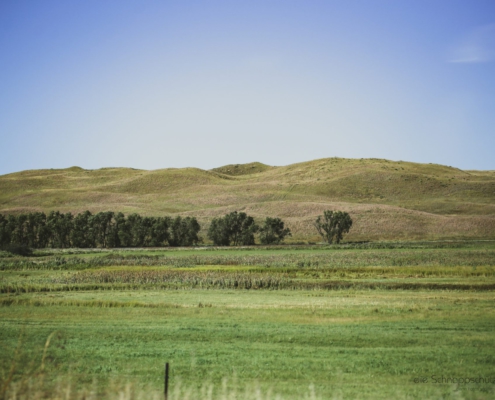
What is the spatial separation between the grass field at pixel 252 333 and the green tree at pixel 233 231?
44082mm

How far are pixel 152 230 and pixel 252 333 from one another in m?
76.8

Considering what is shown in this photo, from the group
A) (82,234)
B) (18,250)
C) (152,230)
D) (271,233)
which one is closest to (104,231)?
(82,234)

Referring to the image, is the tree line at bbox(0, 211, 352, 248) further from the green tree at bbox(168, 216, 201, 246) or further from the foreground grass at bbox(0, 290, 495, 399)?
the foreground grass at bbox(0, 290, 495, 399)

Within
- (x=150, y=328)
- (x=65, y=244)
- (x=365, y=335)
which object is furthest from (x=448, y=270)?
(x=65, y=244)

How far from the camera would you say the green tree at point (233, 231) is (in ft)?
329

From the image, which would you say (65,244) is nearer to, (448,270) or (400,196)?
(448,270)

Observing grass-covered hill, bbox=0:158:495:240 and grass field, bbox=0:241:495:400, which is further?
grass-covered hill, bbox=0:158:495:240

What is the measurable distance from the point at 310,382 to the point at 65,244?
95.7m

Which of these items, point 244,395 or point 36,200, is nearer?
point 244,395

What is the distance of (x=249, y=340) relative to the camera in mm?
24250

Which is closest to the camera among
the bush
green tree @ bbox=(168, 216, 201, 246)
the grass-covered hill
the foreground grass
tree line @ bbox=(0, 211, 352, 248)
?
the foreground grass

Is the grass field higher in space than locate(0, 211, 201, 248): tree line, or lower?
lower

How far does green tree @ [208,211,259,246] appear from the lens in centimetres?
10019

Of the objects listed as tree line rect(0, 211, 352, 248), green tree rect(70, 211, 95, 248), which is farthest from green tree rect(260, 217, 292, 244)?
green tree rect(70, 211, 95, 248)
